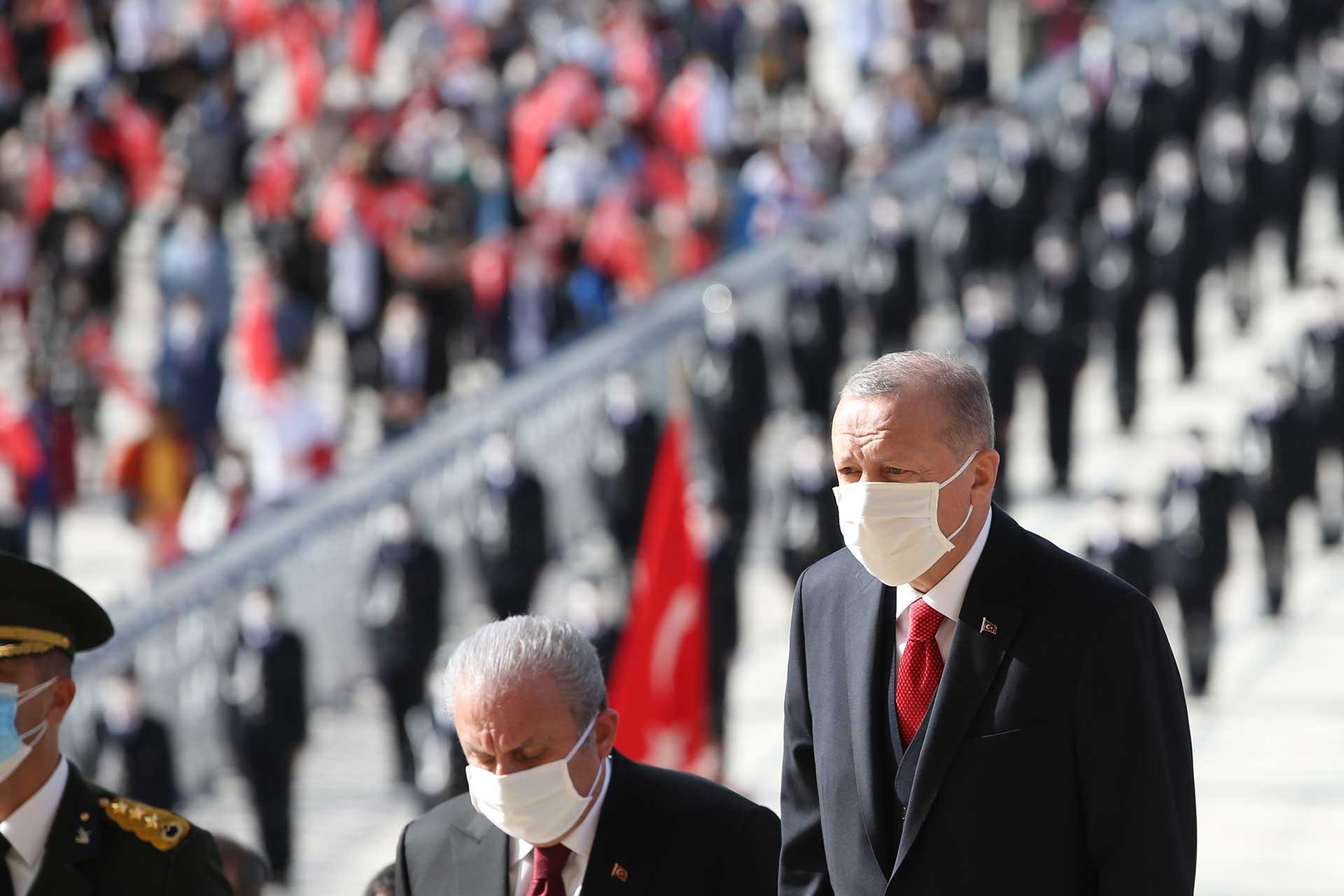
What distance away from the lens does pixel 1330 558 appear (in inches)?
659

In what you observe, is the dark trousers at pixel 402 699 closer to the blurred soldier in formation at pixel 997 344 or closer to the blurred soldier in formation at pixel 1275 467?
the blurred soldier in formation at pixel 997 344

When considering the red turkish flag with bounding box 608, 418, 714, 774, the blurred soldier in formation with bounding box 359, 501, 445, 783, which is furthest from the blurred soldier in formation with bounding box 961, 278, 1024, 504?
the red turkish flag with bounding box 608, 418, 714, 774

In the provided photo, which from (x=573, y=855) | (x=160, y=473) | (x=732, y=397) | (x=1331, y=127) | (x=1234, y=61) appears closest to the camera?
(x=573, y=855)

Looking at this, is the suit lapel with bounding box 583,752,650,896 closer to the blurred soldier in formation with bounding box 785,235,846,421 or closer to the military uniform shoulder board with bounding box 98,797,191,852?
the military uniform shoulder board with bounding box 98,797,191,852

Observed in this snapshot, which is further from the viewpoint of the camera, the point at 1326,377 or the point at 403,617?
the point at 1326,377

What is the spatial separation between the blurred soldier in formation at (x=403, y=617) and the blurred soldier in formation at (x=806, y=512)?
7.34 feet

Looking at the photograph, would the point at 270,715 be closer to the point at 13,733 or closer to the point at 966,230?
the point at 966,230

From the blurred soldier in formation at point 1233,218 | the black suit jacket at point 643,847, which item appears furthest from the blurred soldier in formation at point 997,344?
the black suit jacket at point 643,847

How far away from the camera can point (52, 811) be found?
152 inches

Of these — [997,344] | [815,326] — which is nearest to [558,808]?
[997,344]

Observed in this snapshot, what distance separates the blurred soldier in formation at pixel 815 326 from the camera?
17641 millimetres

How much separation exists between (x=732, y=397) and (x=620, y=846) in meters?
12.9

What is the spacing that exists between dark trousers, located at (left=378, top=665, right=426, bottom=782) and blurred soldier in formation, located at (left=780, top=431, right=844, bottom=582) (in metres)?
2.41

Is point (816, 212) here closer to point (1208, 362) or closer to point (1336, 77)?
point (1208, 362)
